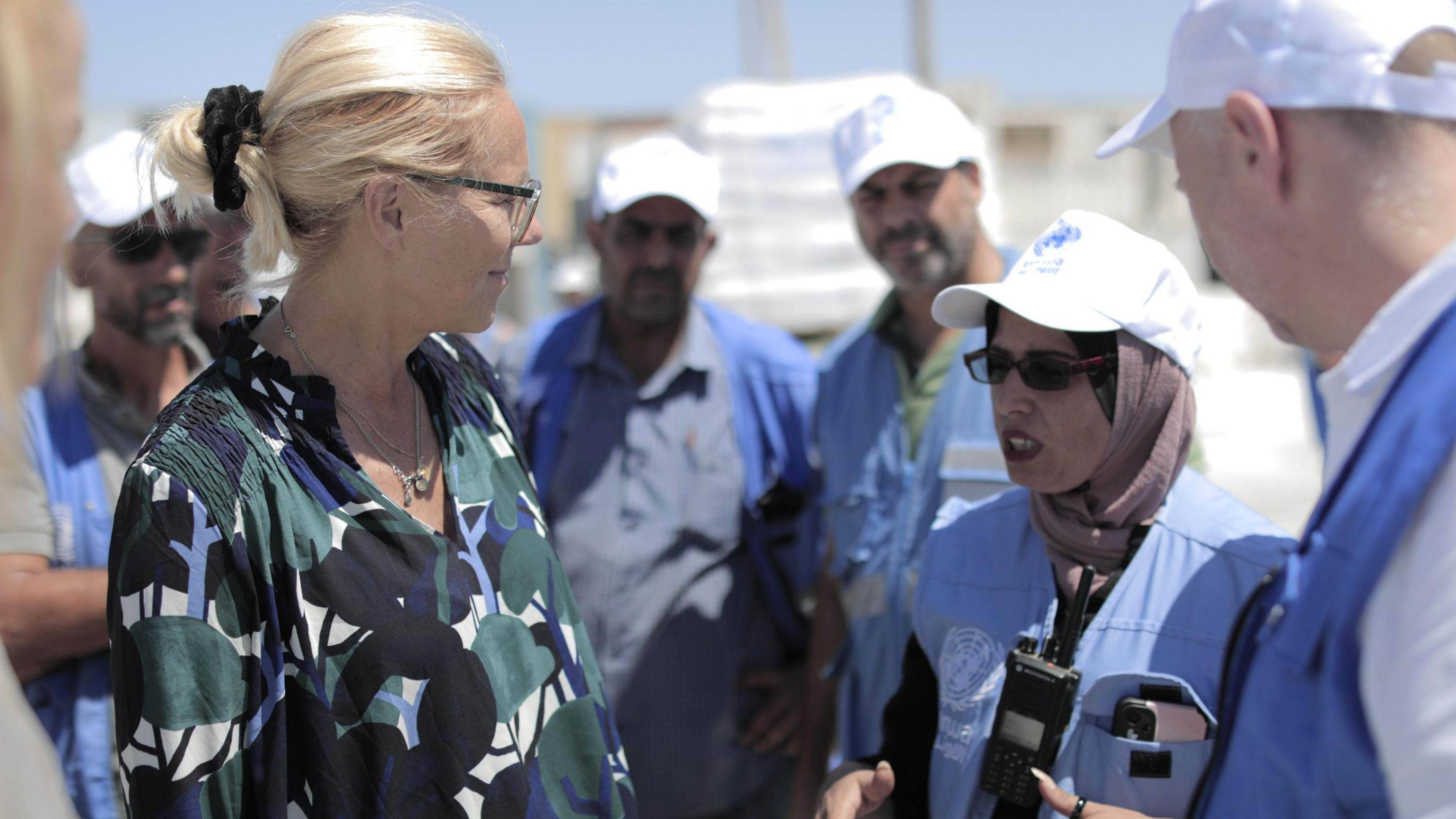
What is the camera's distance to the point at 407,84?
1.56 metres

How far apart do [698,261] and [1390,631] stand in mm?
2580

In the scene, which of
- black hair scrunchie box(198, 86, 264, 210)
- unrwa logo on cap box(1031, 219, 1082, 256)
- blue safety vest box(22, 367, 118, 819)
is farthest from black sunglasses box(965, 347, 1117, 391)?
blue safety vest box(22, 367, 118, 819)

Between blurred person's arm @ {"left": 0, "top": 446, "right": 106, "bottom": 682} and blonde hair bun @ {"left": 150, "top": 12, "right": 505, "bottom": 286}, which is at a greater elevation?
blonde hair bun @ {"left": 150, "top": 12, "right": 505, "bottom": 286}

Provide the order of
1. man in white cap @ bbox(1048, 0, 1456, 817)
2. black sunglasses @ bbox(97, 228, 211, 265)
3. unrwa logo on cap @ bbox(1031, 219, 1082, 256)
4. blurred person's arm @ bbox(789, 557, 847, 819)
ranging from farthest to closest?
blurred person's arm @ bbox(789, 557, 847, 819), black sunglasses @ bbox(97, 228, 211, 265), unrwa logo on cap @ bbox(1031, 219, 1082, 256), man in white cap @ bbox(1048, 0, 1456, 817)

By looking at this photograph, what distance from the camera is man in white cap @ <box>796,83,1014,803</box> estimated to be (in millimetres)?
2557

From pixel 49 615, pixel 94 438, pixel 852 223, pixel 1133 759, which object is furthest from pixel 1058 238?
pixel 852 223

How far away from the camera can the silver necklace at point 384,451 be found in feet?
5.35

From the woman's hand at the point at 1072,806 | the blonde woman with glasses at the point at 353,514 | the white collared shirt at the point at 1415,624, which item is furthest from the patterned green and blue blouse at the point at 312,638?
the white collared shirt at the point at 1415,624

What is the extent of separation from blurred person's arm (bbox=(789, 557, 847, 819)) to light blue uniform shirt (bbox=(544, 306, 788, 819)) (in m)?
0.16

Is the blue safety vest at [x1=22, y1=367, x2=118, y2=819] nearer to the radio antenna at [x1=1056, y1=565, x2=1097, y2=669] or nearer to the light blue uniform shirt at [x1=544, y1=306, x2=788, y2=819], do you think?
the light blue uniform shirt at [x1=544, y1=306, x2=788, y2=819]

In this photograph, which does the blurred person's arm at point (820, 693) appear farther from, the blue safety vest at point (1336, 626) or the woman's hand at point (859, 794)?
the blue safety vest at point (1336, 626)

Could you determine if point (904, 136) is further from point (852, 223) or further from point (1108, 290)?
point (852, 223)

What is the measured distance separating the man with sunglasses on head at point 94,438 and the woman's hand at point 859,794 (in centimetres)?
143

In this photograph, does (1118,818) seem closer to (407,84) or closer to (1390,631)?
(1390,631)
